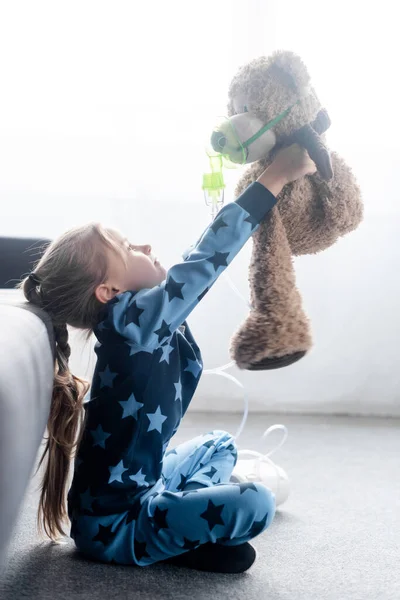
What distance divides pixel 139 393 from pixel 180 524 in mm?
187

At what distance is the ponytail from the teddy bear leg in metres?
0.28

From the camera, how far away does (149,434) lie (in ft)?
3.56

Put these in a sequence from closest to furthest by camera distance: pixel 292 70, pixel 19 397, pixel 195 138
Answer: pixel 19 397, pixel 292 70, pixel 195 138

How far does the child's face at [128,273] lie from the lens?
1.11 meters

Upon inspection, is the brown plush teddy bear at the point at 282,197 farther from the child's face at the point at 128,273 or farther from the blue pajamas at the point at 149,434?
the child's face at the point at 128,273

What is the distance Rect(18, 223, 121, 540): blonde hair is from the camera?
3.58 ft

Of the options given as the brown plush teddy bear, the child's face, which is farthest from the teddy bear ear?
the child's face

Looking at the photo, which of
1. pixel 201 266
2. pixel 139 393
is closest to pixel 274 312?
pixel 201 266

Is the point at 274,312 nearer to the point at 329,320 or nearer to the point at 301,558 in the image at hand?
the point at 301,558

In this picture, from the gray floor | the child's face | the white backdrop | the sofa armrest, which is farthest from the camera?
the white backdrop

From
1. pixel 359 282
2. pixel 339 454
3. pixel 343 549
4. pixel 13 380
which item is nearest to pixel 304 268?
pixel 359 282

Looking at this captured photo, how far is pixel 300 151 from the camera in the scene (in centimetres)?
100

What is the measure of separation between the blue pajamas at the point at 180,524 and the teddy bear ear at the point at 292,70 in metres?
0.55

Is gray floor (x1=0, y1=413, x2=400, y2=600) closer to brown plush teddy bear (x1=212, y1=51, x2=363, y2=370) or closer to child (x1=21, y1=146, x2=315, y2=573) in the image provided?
child (x1=21, y1=146, x2=315, y2=573)
